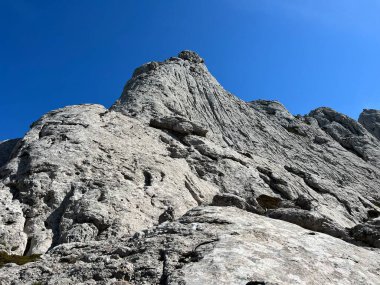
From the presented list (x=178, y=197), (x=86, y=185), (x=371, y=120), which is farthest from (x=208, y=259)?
(x=371, y=120)

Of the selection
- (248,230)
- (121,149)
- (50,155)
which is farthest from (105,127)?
(248,230)

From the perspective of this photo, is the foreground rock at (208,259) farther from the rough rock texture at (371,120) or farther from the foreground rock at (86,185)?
the rough rock texture at (371,120)

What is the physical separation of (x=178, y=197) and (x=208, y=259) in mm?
24094

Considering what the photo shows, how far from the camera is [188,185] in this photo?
40656 mm

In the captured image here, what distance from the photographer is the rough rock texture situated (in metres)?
145

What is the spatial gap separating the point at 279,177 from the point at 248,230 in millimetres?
42405

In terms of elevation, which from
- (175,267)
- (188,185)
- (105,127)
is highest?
(105,127)

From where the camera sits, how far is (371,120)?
151 meters

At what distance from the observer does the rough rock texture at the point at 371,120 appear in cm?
14462

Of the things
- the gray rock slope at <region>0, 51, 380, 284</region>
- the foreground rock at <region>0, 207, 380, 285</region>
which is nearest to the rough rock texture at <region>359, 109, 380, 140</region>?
the gray rock slope at <region>0, 51, 380, 284</region>

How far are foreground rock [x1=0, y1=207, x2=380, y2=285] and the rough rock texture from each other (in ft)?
464

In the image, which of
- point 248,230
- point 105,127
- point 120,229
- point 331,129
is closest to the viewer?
point 248,230

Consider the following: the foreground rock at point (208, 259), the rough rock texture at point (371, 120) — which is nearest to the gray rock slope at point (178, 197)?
the foreground rock at point (208, 259)

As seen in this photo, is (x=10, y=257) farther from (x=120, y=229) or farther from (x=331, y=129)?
(x=331, y=129)
